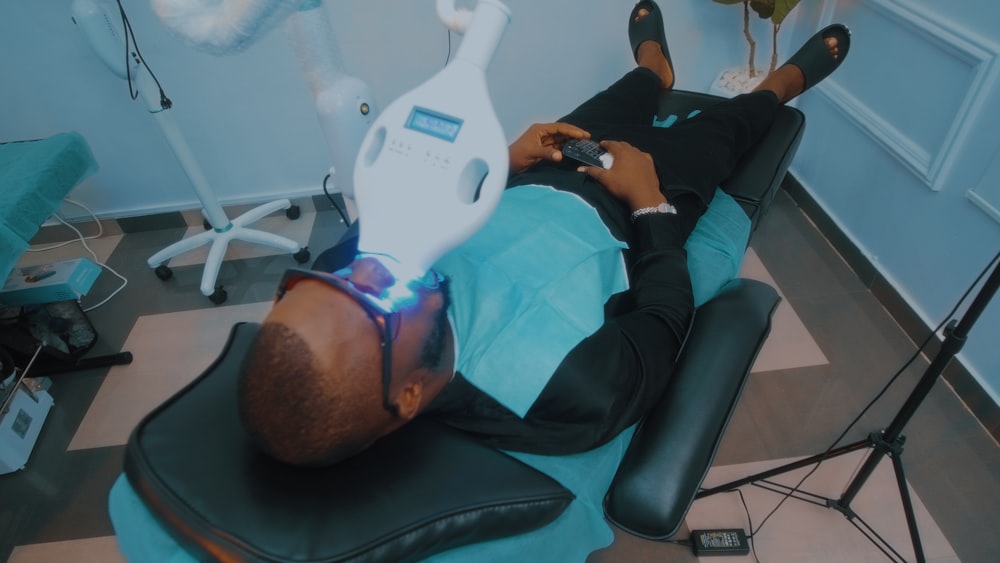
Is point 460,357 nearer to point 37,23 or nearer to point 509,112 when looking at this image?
point 509,112

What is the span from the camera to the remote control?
119cm

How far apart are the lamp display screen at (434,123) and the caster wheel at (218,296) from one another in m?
1.40

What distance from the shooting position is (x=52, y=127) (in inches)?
74.1

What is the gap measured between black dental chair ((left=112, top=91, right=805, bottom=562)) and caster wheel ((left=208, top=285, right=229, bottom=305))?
1049mm

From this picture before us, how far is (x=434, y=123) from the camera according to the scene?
70 cm

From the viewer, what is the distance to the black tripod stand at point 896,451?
2.65 ft

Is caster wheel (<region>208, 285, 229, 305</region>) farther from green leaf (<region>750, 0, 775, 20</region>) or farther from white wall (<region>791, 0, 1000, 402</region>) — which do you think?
white wall (<region>791, 0, 1000, 402</region>)

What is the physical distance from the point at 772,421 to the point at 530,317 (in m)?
0.86

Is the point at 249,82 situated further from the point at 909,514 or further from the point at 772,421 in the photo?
the point at 909,514

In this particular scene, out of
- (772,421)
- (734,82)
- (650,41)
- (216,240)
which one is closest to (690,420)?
(772,421)

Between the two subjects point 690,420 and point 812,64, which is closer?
point 690,420

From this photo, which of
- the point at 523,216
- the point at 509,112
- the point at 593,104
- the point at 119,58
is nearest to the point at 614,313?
the point at 523,216

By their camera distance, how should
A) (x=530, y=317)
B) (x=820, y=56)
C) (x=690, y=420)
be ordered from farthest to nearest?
(x=820, y=56), (x=530, y=317), (x=690, y=420)

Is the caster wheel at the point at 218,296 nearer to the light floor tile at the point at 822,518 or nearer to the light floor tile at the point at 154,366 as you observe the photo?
the light floor tile at the point at 154,366
